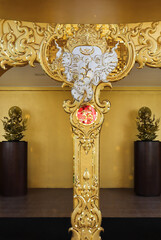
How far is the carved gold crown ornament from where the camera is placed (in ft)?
8.34

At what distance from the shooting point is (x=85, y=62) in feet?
8.38

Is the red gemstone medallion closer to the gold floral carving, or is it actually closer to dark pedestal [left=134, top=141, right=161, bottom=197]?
the gold floral carving

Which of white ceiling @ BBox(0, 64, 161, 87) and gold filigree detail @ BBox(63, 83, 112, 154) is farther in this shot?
white ceiling @ BBox(0, 64, 161, 87)

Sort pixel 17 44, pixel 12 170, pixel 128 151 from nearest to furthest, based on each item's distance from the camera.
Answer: pixel 17 44 → pixel 12 170 → pixel 128 151

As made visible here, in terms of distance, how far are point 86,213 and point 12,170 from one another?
367 cm

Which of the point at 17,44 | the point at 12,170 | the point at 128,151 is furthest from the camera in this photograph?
the point at 128,151

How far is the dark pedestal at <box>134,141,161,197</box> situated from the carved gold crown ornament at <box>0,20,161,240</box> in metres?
3.64

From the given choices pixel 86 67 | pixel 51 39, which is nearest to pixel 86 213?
pixel 86 67

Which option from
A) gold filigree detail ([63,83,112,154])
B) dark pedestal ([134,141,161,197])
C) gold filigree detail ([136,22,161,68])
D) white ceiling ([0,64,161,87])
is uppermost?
white ceiling ([0,64,161,87])

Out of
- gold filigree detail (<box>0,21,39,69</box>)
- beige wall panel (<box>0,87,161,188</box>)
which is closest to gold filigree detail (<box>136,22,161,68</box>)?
gold filigree detail (<box>0,21,39,69</box>)

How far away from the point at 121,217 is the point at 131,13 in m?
2.88

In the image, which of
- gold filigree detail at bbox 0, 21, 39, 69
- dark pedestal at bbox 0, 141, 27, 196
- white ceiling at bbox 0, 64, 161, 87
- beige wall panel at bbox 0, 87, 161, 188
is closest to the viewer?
gold filigree detail at bbox 0, 21, 39, 69

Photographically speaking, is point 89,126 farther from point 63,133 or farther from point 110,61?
point 63,133

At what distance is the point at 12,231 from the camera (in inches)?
149
